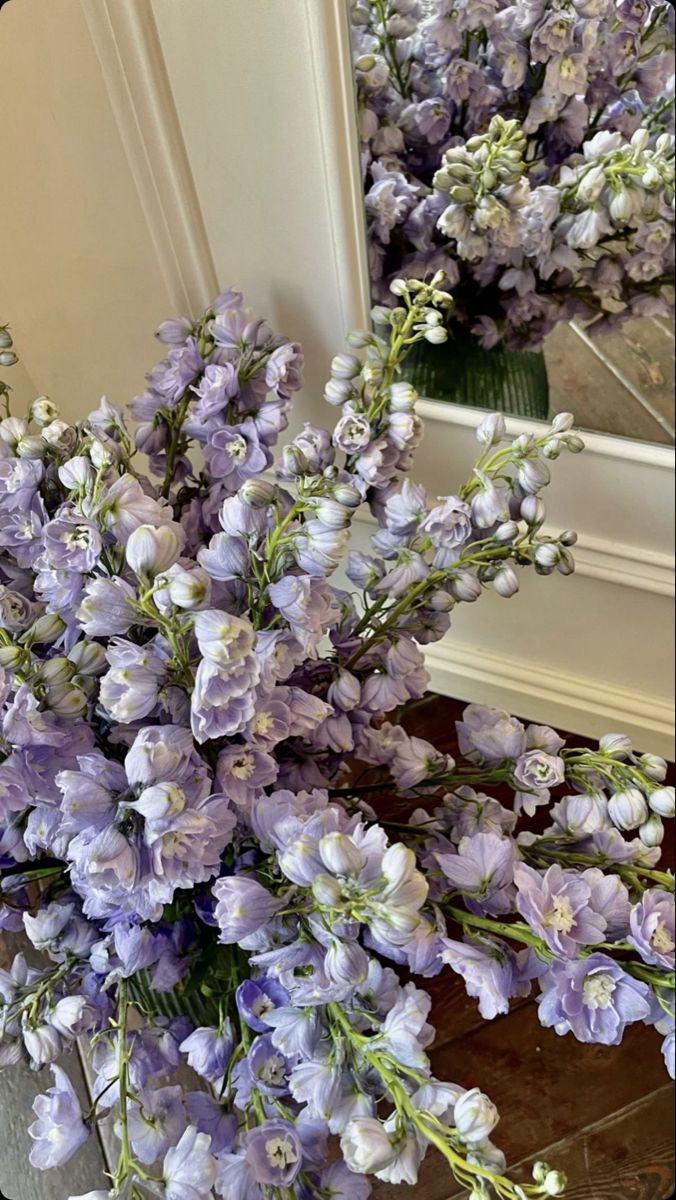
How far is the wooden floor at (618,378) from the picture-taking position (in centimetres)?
81

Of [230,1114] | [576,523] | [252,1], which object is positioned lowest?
[576,523]

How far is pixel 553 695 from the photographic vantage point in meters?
1.01

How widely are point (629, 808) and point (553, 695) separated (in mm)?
596

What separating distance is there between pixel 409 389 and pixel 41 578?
9.3 inches

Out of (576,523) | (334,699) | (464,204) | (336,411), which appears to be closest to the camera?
(334,699)

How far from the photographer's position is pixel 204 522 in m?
0.55

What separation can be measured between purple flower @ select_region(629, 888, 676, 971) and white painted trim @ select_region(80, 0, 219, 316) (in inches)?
20.3

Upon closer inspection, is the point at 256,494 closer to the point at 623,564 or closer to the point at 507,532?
the point at 507,532

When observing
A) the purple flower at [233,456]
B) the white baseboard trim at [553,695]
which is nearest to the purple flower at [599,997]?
the purple flower at [233,456]

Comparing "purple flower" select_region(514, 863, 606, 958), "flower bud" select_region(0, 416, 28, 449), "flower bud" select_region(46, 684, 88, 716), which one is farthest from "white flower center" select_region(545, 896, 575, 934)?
"flower bud" select_region(0, 416, 28, 449)

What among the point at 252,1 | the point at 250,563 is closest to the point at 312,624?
the point at 250,563

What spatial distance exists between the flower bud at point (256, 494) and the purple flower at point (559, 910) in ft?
0.63

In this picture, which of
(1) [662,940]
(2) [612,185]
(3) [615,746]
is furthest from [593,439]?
(1) [662,940]

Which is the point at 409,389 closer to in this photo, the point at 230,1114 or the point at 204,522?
the point at 204,522
